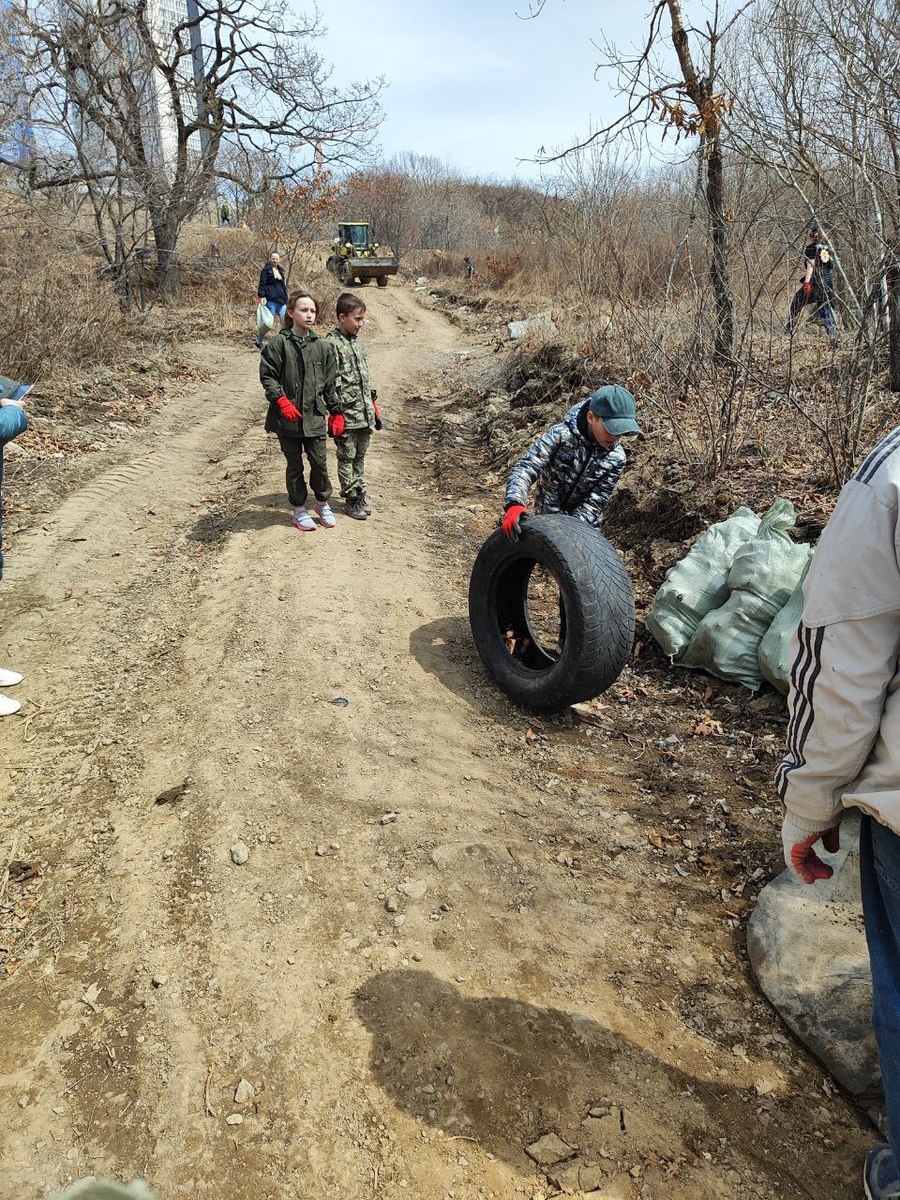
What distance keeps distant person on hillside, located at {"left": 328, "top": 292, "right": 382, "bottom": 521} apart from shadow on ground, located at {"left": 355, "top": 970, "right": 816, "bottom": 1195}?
450cm

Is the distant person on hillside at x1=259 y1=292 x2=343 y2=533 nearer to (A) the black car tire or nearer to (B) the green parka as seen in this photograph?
(B) the green parka

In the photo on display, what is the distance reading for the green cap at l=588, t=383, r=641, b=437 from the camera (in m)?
3.87

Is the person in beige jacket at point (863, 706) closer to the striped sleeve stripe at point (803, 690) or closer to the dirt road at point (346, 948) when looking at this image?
the striped sleeve stripe at point (803, 690)

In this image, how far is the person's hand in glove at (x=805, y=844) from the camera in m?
1.60

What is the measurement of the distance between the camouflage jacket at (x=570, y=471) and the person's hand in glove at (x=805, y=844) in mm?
2624

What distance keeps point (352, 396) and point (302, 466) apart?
68 centimetres

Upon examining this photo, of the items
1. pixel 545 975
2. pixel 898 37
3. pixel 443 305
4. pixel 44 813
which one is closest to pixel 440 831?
pixel 545 975

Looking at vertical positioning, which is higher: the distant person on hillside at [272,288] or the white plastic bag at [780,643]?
the distant person on hillside at [272,288]

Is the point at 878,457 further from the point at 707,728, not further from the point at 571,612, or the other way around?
the point at 707,728

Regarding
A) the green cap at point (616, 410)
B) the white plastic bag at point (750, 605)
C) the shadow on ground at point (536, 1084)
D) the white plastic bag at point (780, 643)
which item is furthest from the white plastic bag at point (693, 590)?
the shadow on ground at point (536, 1084)

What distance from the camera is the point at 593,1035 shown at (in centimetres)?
233

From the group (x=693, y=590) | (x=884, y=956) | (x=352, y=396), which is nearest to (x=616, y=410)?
(x=693, y=590)

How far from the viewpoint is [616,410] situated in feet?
12.7

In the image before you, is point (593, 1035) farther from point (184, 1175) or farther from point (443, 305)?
point (443, 305)
